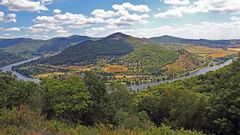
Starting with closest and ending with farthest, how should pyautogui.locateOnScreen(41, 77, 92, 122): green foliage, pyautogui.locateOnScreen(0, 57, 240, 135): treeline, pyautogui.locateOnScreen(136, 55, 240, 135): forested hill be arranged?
pyautogui.locateOnScreen(136, 55, 240, 135): forested hill, pyautogui.locateOnScreen(0, 57, 240, 135): treeline, pyautogui.locateOnScreen(41, 77, 92, 122): green foliage

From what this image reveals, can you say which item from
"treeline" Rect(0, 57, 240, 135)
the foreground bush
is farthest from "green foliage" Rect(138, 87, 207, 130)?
the foreground bush

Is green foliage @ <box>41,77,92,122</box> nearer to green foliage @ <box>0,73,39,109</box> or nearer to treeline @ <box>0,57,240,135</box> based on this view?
treeline @ <box>0,57,240,135</box>

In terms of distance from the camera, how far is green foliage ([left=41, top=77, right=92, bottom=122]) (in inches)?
1441

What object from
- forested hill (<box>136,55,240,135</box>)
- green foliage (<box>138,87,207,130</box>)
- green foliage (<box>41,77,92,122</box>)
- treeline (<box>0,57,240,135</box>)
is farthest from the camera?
green foliage (<box>138,87,207,130</box>)

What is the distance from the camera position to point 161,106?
1998 inches

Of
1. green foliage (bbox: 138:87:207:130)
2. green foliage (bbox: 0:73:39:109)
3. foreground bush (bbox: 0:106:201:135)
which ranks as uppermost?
foreground bush (bbox: 0:106:201:135)

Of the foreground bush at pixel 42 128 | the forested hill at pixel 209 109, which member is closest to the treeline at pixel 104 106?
the forested hill at pixel 209 109

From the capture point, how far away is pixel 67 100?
37.1 m

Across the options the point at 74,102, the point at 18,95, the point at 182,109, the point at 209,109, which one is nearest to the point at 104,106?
the point at 74,102

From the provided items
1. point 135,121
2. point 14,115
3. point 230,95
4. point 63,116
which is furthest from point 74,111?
point 230,95

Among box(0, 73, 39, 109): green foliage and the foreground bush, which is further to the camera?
box(0, 73, 39, 109): green foliage

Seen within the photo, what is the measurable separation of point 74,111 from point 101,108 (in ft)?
12.5

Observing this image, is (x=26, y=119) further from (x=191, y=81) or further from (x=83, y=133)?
(x=191, y=81)

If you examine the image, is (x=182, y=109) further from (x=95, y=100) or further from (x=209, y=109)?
(x=95, y=100)
